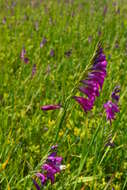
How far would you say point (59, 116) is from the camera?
1.19 m

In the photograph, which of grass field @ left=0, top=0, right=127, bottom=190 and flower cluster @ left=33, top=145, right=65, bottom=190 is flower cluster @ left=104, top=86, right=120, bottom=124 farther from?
flower cluster @ left=33, top=145, right=65, bottom=190

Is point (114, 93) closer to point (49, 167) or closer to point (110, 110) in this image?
point (110, 110)

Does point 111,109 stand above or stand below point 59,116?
below

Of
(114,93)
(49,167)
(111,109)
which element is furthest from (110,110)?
(49,167)

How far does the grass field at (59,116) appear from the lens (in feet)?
4.97

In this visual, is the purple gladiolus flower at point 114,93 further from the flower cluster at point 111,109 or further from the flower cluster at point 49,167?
the flower cluster at point 49,167

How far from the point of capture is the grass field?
59.6 inches

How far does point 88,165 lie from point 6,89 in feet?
5.14

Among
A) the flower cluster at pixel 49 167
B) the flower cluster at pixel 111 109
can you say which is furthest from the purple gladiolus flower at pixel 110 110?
the flower cluster at pixel 49 167

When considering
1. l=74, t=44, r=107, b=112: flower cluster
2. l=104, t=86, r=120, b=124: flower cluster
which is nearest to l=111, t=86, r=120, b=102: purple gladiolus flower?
l=104, t=86, r=120, b=124: flower cluster

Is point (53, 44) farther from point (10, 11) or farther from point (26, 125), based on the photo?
point (26, 125)

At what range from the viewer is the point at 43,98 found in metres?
3.13

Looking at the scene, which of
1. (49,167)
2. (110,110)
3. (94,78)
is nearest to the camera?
(94,78)

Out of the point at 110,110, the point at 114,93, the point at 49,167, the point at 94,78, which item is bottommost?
the point at 49,167
